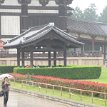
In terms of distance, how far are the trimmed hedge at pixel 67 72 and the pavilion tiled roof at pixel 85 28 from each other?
3038 centimetres

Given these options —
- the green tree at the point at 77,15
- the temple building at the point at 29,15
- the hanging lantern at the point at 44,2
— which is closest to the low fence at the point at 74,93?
the temple building at the point at 29,15

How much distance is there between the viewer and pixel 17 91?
3331 centimetres

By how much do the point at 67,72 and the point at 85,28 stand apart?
38409 millimetres

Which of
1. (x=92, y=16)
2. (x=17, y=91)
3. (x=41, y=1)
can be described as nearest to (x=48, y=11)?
(x=41, y=1)

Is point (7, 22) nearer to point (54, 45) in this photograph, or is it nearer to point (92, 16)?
point (54, 45)

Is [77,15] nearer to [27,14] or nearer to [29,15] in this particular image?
[29,15]

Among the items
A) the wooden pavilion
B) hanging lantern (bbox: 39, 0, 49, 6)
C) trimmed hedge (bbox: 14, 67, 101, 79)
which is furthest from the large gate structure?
trimmed hedge (bbox: 14, 67, 101, 79)

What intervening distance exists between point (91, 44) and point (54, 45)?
1509 inches

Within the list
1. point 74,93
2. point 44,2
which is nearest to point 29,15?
point 44,2

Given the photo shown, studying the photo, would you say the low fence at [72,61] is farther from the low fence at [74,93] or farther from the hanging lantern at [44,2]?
the low fence at [74,93]

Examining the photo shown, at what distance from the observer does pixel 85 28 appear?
81.3 meters

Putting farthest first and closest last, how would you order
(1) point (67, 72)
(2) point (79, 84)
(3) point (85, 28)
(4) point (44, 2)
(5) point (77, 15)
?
(5) point (77, 15) → (3) point (85, 28) → (4) point (44, 2) → (1) point (67, 72) → (2) point (79, 84)

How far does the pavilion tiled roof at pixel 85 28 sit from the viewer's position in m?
77.5

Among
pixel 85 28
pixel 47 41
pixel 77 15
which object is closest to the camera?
pixel 47 41
